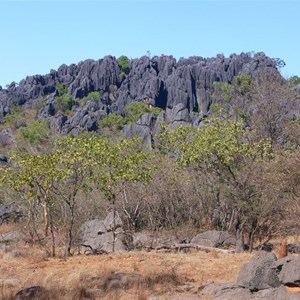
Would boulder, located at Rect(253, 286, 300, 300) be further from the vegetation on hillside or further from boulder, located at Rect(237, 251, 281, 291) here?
the vegetation on hillside

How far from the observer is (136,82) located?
94.4 metres

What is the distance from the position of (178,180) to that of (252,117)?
1118 centimetres

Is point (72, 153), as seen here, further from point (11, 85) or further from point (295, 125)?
point (11, 85)

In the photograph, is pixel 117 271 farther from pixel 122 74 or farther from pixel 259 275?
pixel 122 74

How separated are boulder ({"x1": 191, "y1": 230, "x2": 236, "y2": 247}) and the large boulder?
2436 mm

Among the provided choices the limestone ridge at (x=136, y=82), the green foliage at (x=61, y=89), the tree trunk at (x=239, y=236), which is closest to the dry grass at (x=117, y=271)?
the tree trunk at (x=239, y=236)

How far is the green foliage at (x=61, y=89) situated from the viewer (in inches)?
3878

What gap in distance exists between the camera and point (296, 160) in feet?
54.0

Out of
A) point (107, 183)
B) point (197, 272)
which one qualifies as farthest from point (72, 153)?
point (197, 272)

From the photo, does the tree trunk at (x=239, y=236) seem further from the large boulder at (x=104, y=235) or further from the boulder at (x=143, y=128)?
the boulder at (x=143, y=128)

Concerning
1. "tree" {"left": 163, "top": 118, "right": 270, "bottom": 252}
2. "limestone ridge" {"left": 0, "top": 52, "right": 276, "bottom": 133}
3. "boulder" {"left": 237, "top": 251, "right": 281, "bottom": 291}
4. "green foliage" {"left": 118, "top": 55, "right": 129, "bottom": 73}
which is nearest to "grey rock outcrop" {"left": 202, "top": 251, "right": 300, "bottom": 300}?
"boulder" {"left": 237, "top": 251, "right": 281, "bottom": 291}

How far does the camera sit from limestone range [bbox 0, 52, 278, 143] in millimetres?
85825

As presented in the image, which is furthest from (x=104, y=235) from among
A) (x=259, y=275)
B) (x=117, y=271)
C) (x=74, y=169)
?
(x=259, y=275)

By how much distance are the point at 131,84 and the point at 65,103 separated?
11.8 metres
